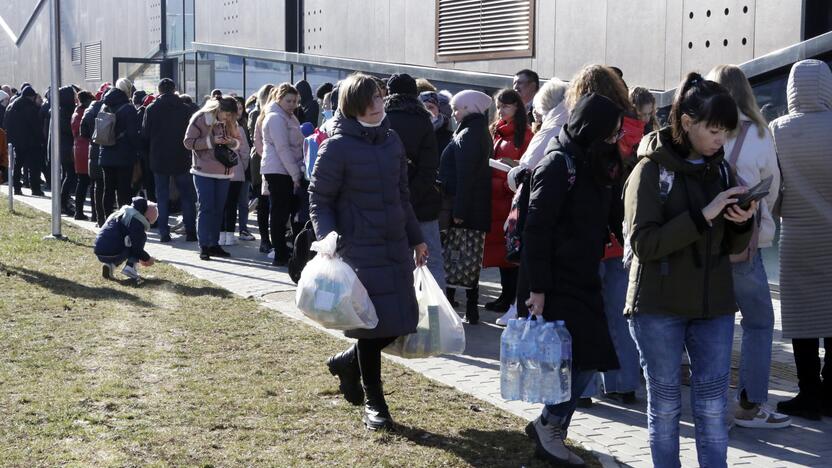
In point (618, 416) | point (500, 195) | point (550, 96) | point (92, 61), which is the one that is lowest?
point (618, 416)

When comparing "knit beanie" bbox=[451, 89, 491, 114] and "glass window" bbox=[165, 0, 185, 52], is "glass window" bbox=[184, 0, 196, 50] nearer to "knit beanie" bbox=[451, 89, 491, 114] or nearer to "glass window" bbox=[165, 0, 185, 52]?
"glass window" bbox=[165, 0, 185, 52]

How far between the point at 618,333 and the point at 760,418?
912 mm

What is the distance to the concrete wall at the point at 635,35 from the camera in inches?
419

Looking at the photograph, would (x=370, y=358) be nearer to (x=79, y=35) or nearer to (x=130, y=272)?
(x=130, y=272)

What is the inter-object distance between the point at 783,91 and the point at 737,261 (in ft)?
15.8

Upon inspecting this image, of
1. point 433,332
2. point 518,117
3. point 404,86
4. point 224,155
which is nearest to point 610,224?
point 433,332

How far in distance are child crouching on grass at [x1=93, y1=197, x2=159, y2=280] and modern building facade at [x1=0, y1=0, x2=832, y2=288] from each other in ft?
15.7

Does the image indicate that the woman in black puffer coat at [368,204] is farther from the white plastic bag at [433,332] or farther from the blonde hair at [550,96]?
the blonde hair at [550,96]

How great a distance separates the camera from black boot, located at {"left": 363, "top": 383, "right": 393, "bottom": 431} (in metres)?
6.21

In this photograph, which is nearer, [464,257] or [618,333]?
[618,333]

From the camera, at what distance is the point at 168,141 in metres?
14.1

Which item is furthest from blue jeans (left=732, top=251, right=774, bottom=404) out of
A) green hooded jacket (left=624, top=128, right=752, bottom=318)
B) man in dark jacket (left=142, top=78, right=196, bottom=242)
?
man in dark jacket (left=142, top=78, right=196, bottom=242)

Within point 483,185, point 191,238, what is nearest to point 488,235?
point 483,185

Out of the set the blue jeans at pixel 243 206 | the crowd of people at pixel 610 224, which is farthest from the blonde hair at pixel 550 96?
the blue jeans at pixel 243 206
